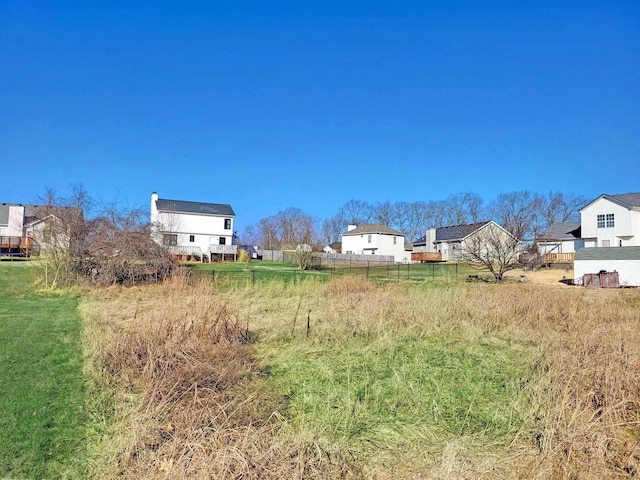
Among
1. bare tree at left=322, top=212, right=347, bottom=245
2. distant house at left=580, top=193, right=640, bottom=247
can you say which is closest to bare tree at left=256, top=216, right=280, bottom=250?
bare tree at left=322, top=212, right=347, bottom=245

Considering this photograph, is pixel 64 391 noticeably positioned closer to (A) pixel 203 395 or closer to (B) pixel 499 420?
(A) pixel 203 395

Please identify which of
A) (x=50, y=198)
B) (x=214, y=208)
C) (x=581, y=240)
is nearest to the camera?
(x=50, y=198)

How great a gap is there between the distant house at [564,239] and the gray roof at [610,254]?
1658 centimetres

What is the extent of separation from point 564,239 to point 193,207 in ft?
121

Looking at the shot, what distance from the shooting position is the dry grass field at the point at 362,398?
3.29 meters

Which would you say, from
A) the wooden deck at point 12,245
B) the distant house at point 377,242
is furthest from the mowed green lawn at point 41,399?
the distant house at point 377,242

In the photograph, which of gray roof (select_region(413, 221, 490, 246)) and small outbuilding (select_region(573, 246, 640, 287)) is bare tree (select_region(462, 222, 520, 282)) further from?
gray roof (select_region(413, 221, 490, 246))

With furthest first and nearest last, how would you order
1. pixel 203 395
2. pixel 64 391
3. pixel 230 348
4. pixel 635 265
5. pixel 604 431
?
pixel 635 265
pixel 230 348
pixel 64 391
pixel 203 395
pixel 604 431

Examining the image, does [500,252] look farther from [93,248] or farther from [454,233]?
[454,233]

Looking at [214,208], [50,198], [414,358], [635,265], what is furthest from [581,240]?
[50,198]

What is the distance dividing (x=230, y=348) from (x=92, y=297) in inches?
382

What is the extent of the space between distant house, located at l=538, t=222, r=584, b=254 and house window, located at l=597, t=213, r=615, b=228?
2.29 metres

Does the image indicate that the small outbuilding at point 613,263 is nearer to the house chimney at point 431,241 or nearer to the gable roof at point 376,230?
the house chimney at point 431,241

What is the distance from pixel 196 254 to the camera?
38844mm
